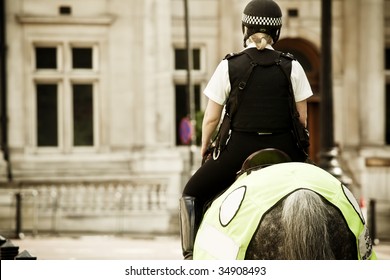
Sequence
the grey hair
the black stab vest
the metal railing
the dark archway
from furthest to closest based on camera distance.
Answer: the dark archway → the metal railing → the black stab vest → the grey hair

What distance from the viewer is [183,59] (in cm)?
2212

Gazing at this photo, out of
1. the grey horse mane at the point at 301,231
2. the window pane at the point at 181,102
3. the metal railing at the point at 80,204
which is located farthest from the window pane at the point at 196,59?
the grey horse mane at the point at 301,231

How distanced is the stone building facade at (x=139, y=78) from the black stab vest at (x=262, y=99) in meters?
15.7

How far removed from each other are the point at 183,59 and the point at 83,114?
2.32m

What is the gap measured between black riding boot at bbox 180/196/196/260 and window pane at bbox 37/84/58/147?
16.2 meters

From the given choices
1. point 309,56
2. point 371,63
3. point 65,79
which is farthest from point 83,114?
point 371,63

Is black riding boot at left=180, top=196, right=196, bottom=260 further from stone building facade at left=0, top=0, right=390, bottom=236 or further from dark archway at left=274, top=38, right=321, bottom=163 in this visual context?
dark archway at left=274, top=38, right=321, bottom=163

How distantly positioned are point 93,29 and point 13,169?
3.36m

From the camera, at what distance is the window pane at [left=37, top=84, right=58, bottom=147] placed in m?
21.1

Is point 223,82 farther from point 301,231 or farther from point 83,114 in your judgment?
point 83,114

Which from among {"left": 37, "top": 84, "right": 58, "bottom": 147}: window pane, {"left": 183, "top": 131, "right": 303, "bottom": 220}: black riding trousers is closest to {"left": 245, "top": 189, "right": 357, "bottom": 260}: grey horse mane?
{"left": 183, "top": 131, "right": 303, "bottom": 220}: black riding trousers

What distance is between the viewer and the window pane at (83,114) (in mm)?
21141

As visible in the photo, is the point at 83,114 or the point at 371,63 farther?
the point at 371,63

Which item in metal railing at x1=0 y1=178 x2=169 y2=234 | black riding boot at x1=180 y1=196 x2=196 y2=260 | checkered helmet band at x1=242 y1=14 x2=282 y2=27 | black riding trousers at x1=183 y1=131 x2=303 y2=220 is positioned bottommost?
metal railing at x1=0 y1=178 x2=169 y2=234
